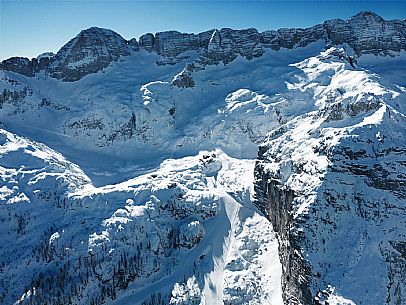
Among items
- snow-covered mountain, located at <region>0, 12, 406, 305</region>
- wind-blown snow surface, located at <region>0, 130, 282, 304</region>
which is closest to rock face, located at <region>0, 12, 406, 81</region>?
snow-covered mountain, located at <region>0, 12, 406, 305</region>

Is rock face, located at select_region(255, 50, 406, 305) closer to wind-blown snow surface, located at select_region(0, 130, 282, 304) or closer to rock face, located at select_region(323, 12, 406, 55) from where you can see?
wind-blown snow surface, located at select_region(0, 130, 282, 304)

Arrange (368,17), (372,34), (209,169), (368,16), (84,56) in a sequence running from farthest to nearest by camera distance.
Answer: (84,56)
(368,16)
(368,17)
(372,34)
(209,169)

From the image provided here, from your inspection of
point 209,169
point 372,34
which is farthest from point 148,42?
point 372,34

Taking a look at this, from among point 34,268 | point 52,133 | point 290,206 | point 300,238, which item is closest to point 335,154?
point 290,206

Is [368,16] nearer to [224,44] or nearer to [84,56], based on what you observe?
[224,44]

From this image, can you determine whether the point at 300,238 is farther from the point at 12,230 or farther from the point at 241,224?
the point at 12,230

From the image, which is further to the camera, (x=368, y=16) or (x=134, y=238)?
(x=368, y=16)
